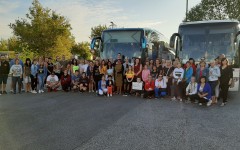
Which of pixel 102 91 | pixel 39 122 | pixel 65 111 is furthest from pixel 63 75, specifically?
pixel 39 122

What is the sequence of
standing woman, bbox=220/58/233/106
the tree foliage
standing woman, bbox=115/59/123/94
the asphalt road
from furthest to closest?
the tree foliage < standing woman, bbox=115/59/123/94 < standing woman, bbox=220/58/233/106 < the asphalt road

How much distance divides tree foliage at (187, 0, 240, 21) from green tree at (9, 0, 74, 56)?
18.8 meters

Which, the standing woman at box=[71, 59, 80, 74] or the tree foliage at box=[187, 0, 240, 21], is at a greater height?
the tree foliage at box=[187, 0, 240, 21]

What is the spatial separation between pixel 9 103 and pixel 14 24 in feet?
111

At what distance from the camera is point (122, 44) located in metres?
16.8

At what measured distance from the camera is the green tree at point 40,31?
4094 centimetres

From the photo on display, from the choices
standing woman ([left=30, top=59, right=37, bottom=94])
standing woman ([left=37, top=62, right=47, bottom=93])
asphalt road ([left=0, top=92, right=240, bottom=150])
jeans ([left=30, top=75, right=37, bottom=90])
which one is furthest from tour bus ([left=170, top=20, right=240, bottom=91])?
jeans ([left=30, top=75, right=37, bottom=90])

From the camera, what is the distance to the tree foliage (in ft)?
124

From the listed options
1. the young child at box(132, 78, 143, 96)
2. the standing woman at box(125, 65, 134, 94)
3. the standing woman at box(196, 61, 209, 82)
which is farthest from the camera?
the standing woman at box(125, 65, 134, 94)

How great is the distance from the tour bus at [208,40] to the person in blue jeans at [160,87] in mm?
2099

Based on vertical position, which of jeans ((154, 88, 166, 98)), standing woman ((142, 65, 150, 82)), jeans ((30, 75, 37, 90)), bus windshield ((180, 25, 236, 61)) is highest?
bus windshield ((180, 25, 236, 61))

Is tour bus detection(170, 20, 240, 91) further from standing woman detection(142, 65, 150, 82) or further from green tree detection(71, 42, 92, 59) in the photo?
green tree detection(71, 42, 92, 59)

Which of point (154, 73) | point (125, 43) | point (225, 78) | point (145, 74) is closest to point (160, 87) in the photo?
point (154, 73)

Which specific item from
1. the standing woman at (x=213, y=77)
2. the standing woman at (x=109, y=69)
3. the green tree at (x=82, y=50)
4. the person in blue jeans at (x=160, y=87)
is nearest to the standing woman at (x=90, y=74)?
the standing woman at (x=109, y=69)
